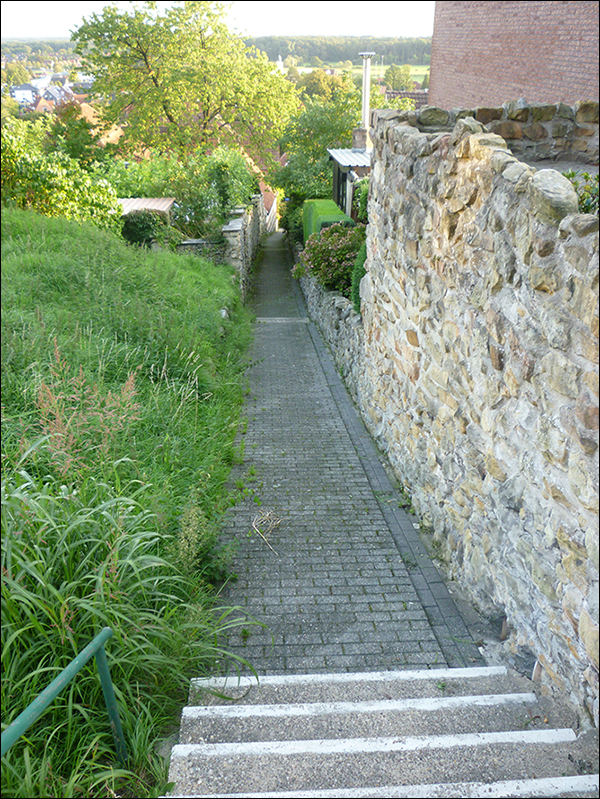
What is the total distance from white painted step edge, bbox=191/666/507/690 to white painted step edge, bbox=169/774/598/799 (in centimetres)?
81

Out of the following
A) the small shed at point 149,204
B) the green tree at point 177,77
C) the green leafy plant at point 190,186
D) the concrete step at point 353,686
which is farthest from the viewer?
the green tree at point 177,77

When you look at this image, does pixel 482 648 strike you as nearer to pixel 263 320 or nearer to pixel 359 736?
pixel 359 736

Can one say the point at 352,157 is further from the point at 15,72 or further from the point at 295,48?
the point at 15,72

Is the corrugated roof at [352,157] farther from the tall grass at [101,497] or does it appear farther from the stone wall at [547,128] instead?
the stone wall at [547,128]

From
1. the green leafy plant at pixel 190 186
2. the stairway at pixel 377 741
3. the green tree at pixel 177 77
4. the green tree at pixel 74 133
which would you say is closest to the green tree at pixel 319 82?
the green tree at pixel 177 77

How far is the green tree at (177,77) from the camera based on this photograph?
22.9 meters

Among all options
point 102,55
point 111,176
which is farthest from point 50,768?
point 102,55

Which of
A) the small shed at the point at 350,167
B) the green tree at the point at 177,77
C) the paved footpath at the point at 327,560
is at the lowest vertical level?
the paved footpath at the point at 327,560

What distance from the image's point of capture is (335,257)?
35.9ft

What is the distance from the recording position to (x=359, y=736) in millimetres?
2629

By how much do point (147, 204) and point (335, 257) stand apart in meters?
6.90

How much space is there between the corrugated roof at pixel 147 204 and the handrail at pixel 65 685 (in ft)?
42.7

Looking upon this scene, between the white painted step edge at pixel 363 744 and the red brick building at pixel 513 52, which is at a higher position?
the red brick building at pixel 513 52

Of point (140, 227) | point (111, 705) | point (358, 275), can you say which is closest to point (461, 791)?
point (111, 705)
